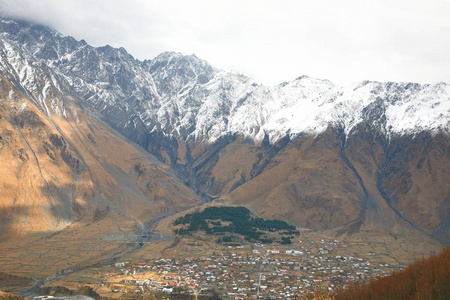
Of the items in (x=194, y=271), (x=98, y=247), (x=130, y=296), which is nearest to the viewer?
(x=130, y=296)

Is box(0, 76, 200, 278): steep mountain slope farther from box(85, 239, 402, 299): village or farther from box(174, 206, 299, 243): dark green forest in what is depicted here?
box(85, 239, 402, 299): village

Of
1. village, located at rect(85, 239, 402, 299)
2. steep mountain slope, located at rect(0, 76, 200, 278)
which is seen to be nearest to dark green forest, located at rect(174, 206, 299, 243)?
village, located at rect(85, 239, 402, 299)

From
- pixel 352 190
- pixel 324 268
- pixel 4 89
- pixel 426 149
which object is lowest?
pixel 324 268

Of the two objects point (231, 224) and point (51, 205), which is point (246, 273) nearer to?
point (231, 224)

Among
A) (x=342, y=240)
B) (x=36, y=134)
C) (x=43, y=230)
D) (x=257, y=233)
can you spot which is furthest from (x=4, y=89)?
(x=342, y=240)

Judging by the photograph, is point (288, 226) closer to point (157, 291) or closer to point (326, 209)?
point (326, 209)

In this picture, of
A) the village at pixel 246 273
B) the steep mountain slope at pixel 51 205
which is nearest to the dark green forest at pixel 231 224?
the village at pixel 246 273

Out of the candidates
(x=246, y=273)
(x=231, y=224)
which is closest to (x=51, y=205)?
(x=231, y=224)

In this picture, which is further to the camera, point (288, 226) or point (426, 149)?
point (426, 149)
